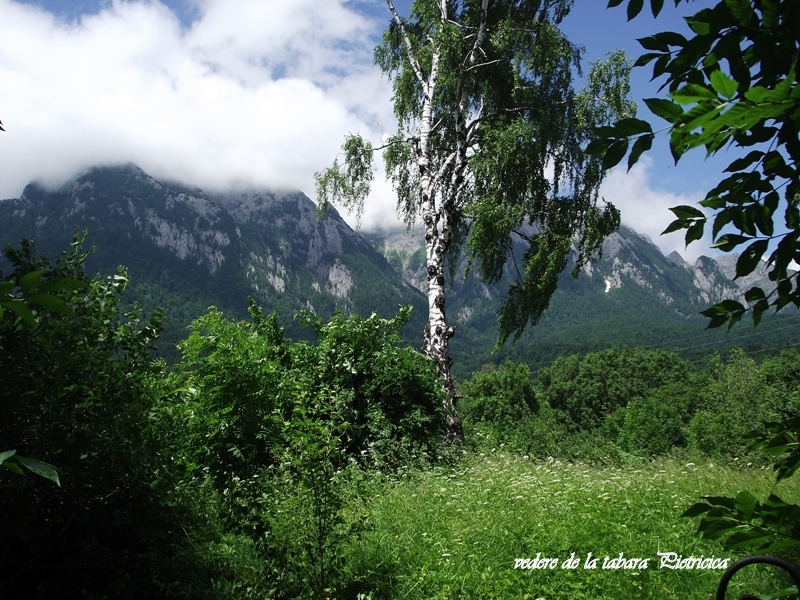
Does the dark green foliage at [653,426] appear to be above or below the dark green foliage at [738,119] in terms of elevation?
below

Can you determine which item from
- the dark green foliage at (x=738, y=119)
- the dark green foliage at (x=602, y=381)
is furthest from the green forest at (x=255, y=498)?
the dark green foliage at (x=602, y=381)

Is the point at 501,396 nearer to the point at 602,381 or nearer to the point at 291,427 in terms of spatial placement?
the point at 602,381

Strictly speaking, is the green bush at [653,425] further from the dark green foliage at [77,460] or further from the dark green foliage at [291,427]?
the dark green foliage at [77,460]

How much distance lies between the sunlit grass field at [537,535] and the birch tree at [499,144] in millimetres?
3670

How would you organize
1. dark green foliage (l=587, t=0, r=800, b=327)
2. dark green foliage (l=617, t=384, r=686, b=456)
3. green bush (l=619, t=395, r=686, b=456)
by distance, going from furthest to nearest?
green bush (l=619, t=395, r=686, b=456) < dark green foliage (l=617, t=384, r=686, b=456) < dark green foliage (l=587, t=0, r=800, b=327)

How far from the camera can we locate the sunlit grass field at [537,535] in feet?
13.8

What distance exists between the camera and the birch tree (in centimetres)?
1040

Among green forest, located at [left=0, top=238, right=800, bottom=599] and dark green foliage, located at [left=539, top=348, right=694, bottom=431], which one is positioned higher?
green forest, located at [left=0, top=238, right=800, bottom=599]

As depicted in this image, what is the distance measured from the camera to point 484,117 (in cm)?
1119

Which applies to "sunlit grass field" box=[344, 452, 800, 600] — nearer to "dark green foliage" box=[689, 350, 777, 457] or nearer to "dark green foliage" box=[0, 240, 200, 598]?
"dark green foliage" box=[0, 240, 200, 598]

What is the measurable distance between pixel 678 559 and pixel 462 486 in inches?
96.0

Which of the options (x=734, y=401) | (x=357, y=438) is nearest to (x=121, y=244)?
(x=734, y=401)

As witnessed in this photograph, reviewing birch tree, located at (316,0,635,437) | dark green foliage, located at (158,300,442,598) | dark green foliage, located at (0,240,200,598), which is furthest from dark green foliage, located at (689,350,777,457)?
dark green foliage, located at (0,240,200,598)

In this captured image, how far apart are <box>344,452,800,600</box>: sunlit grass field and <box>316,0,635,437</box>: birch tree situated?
3670 mm
